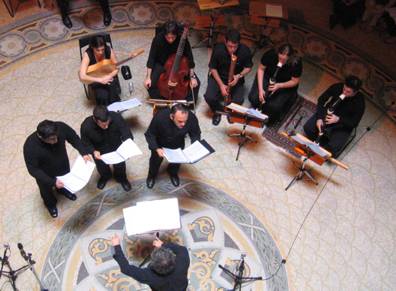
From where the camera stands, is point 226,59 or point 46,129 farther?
point 226,59

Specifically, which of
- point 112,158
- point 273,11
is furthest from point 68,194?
point 273,11

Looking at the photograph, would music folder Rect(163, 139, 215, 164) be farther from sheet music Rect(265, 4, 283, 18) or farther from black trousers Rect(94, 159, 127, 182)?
sheet music Rect(265, 4, 283, 18)

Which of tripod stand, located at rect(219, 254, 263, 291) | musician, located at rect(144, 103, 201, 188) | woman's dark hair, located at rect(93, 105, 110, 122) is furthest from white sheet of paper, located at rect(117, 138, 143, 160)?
tripod stand, located at rect(219, 254, 263, 291)

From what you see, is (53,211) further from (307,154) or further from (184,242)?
(307,154)

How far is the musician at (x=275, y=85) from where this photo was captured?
552cm

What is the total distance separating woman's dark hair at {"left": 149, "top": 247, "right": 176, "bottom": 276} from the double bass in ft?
8.39

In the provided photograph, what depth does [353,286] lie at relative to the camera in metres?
4.56

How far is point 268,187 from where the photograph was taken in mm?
5273

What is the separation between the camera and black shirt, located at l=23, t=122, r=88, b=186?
13.1ft

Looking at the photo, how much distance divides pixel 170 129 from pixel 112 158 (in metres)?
0.68

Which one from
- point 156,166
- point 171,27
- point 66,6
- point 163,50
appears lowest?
→ point 156,166

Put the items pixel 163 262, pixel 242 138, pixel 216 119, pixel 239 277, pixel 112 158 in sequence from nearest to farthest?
pixel 163 262, pixel 239 277, pixel 112 158, pixel 242 138, pixel 216 119

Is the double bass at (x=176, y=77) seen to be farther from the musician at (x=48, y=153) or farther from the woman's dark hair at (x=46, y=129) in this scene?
the woman's dark hair at (x=46, y=129)

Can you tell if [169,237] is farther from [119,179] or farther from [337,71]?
[337,71]
